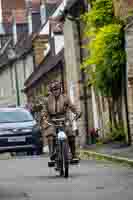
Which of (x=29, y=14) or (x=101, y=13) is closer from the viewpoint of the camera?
(x=101, y=13)

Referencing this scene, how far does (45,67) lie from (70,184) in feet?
117

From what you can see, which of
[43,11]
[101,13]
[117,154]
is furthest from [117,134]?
[43,11]

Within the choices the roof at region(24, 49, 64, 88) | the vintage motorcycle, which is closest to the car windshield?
the vintage motorcycle

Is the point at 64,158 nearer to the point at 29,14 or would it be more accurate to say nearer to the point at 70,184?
the point at 70,184

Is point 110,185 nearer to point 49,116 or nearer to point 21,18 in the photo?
point 49,116

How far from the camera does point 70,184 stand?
38.2 feet

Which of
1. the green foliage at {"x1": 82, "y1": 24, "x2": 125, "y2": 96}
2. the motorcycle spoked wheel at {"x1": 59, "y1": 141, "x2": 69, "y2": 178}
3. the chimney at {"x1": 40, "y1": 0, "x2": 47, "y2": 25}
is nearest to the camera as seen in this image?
the motorcycle spoked wheel at {"x1": 59, "y1": 141, "x2": 69, "y2": 178}

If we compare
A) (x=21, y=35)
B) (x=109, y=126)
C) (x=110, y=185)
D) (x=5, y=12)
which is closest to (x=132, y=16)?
(x=109, y=126)

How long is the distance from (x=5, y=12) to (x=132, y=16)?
186 feet

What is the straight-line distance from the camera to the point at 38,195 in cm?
995

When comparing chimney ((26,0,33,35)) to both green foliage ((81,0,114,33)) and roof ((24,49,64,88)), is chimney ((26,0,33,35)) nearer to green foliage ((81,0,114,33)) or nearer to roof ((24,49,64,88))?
roof ((24,49,64,88))

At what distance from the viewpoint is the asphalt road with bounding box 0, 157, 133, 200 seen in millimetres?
9781

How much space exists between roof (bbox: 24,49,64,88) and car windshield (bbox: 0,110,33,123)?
13.2 m

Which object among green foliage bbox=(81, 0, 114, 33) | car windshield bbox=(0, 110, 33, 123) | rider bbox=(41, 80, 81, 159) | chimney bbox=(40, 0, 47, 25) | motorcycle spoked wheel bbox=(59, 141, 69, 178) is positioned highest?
chimney bbox=(40, 0, 47, 25)
